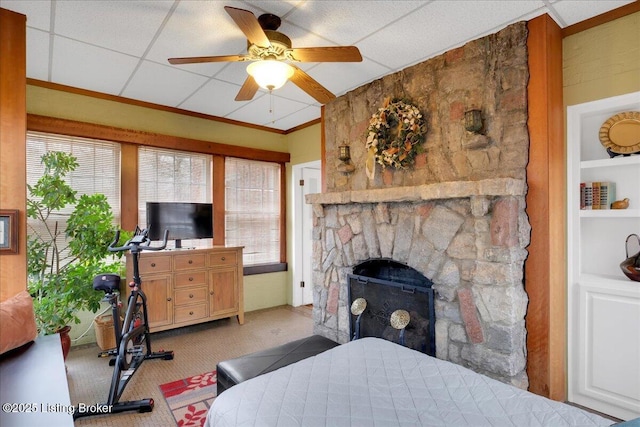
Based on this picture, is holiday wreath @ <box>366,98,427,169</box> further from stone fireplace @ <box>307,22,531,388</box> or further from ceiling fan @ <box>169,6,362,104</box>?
ceiling fan @ <box>169,6,362,104</box>

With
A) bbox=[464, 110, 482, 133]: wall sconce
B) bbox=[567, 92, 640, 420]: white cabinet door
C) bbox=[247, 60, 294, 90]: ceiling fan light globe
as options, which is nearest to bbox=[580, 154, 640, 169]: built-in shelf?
bbox=[567, 92, 640, 420]: white cabinet door

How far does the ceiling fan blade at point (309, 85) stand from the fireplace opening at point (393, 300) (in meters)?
1.50

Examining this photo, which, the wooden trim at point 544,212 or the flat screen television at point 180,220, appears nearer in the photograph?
the wooden trim at point 544,212

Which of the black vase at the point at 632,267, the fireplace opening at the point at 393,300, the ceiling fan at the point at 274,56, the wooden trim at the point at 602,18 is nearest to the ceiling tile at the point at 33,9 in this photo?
the ceiling fan at the point at 274,56

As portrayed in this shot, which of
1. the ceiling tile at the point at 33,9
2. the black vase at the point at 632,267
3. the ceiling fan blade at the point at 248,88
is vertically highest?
the ceiling tile at the point at 33,9

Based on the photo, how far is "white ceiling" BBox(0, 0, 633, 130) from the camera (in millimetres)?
2088

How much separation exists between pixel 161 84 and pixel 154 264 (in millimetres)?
1852

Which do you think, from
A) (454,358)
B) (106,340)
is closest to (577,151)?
(454,358)

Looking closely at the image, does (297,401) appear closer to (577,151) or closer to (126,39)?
(577,151)

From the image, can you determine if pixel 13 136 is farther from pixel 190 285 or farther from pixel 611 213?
pixel 611 213

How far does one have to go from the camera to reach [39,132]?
10.8ft

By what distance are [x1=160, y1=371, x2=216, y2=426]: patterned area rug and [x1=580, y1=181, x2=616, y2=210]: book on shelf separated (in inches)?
120

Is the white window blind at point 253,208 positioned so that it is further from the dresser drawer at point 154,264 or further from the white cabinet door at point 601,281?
the white cabinet door at point 601,281

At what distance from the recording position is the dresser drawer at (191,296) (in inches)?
146
